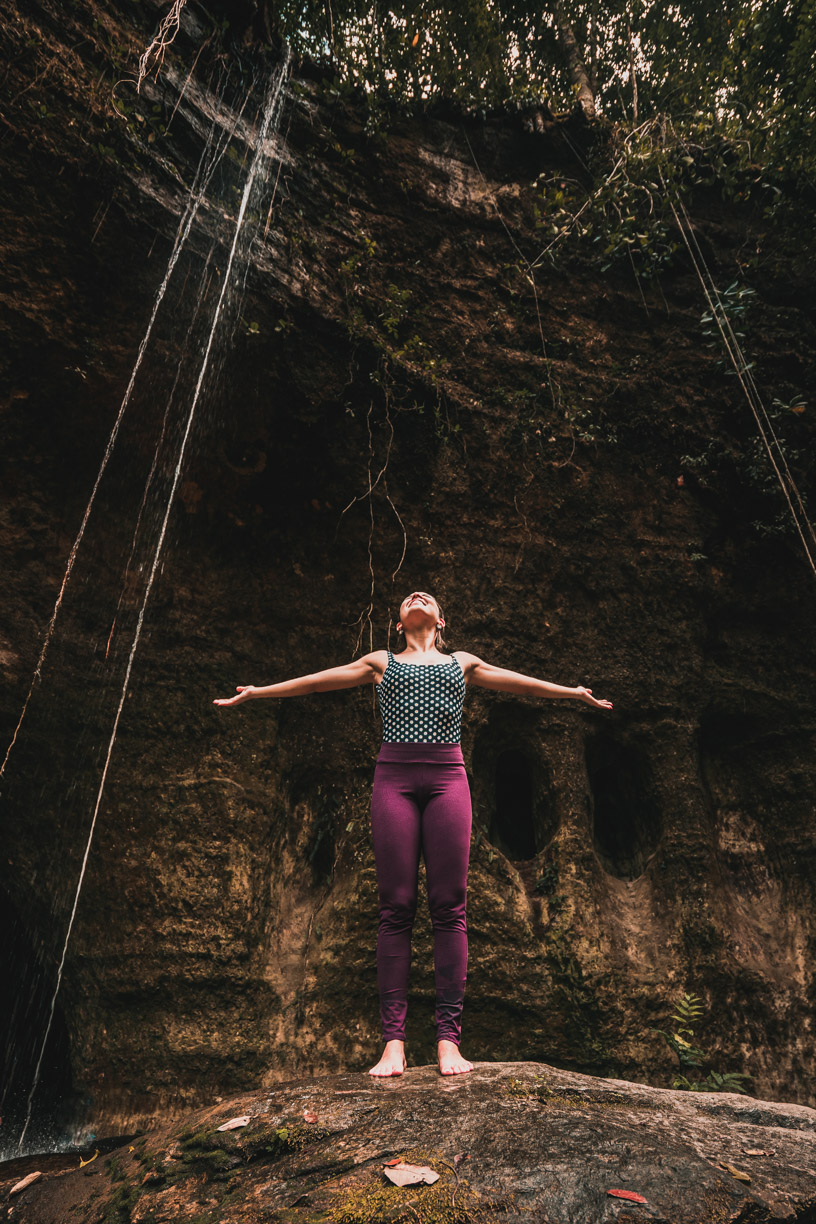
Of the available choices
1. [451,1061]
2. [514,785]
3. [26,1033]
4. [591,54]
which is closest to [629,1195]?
[451,1061]

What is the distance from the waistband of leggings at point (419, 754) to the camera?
10.1 feet

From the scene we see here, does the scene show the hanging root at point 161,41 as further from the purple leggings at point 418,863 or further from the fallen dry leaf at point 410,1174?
the fallen dry leaf at point 410,1174

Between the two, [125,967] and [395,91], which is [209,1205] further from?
[395,91]

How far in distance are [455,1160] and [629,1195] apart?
501mm

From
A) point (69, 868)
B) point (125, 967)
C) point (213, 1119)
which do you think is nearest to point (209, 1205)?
point (213, 1119)

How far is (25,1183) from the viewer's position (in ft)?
9.89

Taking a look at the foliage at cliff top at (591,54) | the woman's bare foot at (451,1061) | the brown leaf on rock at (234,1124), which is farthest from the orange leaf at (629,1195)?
the foliage at cliff top at (591,54)

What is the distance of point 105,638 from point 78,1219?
10.6 feet

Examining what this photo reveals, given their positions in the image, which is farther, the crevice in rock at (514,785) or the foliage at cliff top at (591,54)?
the foliage at cliff top at (591,54)

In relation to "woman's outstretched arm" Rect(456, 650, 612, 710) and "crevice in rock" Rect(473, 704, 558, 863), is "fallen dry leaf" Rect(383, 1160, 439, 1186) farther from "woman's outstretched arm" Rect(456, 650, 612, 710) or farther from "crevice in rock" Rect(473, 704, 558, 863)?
"crevice in rock" Rect(473, 704, 558, 863)

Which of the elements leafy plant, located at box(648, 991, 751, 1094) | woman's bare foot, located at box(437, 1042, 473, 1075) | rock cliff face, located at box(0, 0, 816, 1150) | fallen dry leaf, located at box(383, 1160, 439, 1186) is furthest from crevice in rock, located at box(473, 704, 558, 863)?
fallen dry leaf, located at box(383, 1160, 439, 1186)

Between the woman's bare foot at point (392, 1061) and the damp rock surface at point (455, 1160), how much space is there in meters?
0.05

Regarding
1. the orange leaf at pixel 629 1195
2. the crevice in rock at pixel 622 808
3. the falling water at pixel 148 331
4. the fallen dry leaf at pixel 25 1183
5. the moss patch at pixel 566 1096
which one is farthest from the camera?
the crevice in rock at pixel 622 808

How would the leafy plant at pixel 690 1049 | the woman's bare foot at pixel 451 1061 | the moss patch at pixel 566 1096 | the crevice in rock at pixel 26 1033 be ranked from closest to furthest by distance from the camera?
the moss patch at pixel 566 1096, the woman's bare foot at pixel 451 1061, the leafy plant at pixel 690 1049, the crevice in rock at pixel 26 1033
